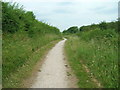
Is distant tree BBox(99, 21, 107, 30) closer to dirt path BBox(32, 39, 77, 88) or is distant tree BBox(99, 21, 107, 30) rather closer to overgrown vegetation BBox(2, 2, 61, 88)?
overgrown vegetation BBox(2, 2, 61, 88)

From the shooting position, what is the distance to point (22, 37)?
1441cm

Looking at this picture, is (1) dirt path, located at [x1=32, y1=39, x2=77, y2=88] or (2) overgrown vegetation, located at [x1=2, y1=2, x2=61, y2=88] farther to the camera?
(2) overgrown vegetation, located at [x1=2, y1=2, x2=61, y2=88]

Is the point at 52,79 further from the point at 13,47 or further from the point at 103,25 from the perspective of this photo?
the point at 103,25

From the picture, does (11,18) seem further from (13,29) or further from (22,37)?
(22,37)

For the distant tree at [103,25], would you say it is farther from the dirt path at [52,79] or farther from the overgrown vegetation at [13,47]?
the dirt path at [52,79]

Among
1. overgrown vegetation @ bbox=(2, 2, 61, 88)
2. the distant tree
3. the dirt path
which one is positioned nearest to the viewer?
the dirt path

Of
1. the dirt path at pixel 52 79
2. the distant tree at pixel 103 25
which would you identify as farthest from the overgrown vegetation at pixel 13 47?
the distant tree at pixel 103 25

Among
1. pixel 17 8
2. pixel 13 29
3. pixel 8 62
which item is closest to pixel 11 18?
pixel 13 29

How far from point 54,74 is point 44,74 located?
1.38ft

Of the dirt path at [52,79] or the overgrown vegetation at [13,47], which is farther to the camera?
the overgrown vegetation at [13,47]

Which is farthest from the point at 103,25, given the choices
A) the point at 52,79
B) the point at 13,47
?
the point at 52,79

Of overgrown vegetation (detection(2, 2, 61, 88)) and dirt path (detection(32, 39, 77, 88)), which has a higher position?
overgrown vegetation (detection(2, 2, 61, 88))

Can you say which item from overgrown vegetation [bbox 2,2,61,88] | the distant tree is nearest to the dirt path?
overgrown vegetation [bbox 2,2,61,88]

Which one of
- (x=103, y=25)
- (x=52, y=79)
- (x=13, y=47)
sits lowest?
(x=52, y=79)
